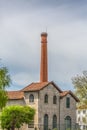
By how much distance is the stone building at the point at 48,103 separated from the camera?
73438 millimetres

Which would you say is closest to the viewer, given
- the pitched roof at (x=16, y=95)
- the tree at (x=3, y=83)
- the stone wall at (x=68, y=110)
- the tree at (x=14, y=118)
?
the tree at (x=3, y=83)

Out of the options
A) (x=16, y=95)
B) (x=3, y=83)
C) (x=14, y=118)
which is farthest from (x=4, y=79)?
(x=16, y=95)

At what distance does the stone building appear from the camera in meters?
73.4

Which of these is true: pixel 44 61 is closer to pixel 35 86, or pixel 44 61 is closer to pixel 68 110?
pixel 35 86

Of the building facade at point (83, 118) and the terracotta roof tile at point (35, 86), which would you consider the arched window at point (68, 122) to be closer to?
the building facade at point (83, 118)

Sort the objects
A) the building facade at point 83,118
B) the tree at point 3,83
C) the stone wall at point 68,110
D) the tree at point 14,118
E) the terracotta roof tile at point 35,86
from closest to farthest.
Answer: the tree at point 3,83
the tree at point 14,118
the building facade at point 83,118
the terracotta roof tile at point 35,86
the stone wall at point 68,110

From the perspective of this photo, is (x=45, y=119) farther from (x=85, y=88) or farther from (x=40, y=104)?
(x=85, y=88)

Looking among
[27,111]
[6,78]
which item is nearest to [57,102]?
[27,111]

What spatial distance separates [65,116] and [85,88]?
17.7m

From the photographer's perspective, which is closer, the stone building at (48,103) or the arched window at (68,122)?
the stone building at (48,103)

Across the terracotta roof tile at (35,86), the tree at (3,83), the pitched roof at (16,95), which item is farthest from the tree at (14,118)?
the tree at (3,83)

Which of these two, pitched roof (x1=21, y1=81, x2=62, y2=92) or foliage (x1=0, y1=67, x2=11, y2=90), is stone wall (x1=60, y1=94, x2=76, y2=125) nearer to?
pitched roof (x1=21, y1=81, x2=62, y2=92)

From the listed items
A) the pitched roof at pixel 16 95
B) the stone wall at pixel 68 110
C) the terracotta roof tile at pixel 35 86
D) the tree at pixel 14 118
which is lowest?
the tree at pixel 14 118

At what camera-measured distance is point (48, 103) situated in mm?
75062
